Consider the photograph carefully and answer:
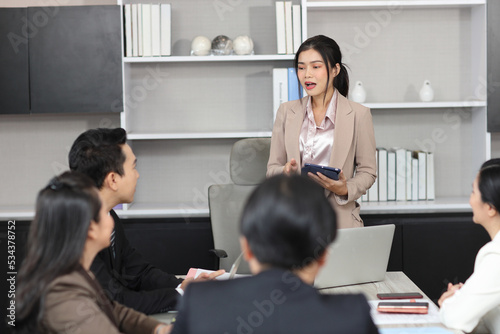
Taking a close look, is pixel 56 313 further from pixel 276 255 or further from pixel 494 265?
pixel 494 265

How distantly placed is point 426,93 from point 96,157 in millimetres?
2320

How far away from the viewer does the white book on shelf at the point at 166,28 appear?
346cm

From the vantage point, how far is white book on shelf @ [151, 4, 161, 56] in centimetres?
346

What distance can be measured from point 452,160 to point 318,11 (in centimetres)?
127

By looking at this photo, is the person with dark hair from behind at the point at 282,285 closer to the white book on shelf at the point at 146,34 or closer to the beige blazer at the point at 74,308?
the beige blazer at the point at 74,308

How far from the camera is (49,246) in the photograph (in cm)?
138

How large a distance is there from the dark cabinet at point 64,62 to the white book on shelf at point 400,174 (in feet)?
5.43

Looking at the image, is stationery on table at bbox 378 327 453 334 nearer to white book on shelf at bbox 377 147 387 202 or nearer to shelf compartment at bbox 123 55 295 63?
white book on shelf at bbox 377 147 387 202

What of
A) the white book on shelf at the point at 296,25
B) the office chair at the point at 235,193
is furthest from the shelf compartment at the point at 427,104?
the office chair at the point at 235,193

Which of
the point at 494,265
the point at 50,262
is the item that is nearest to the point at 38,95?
the point at 50,262

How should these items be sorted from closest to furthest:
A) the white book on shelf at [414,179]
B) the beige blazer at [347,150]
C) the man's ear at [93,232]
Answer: the man's ear at [93,232], the beige blazer at [347,150], the white book on shelf at [414,179]

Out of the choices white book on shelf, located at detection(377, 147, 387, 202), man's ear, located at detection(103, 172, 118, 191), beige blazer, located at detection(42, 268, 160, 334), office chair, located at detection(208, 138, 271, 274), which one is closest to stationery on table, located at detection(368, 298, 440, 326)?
beige blazer, located at detection(42, 268, 160, 334)

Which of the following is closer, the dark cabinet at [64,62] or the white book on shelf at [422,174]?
the dark cabinet at [64,62]

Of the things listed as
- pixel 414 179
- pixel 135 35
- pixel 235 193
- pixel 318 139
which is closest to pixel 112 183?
pixel 318 139
